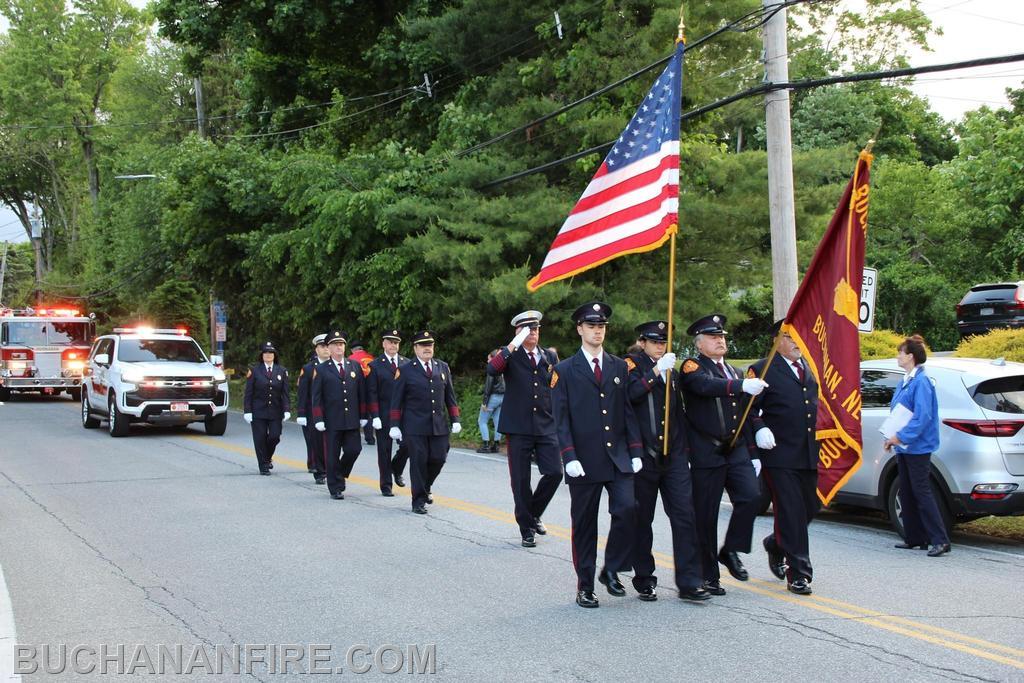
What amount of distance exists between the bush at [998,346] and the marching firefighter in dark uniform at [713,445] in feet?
26.5

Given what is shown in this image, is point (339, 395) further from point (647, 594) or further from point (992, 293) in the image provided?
point (992, 293)

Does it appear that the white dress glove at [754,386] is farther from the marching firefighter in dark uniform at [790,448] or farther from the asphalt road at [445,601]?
the asphalt road at [445,601]

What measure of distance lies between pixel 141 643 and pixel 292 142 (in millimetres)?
26269

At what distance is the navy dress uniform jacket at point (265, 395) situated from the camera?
15164mm

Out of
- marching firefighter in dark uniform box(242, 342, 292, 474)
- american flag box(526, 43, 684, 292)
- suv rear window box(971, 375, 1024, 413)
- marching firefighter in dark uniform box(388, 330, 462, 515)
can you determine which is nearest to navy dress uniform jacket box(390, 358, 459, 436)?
marching firefighter in dark uniform box(388, 330, 462, 515)

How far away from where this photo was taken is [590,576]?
7.16 m

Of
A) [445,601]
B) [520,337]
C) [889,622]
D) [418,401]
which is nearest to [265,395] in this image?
[418,401]

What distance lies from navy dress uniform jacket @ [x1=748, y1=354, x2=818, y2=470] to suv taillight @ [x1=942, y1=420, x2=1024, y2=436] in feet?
7.42

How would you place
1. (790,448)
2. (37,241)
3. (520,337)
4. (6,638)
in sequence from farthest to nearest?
1. (37,241)
2. (520,337)
3. (790,448)
4. (6,638)

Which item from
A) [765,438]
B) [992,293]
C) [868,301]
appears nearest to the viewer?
[765,438]

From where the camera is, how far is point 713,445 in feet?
24.2

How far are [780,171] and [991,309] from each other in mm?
9537

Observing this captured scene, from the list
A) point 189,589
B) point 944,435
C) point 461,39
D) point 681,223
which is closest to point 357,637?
point 189,589

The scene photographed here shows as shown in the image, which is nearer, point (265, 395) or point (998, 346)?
point (998, 346)
